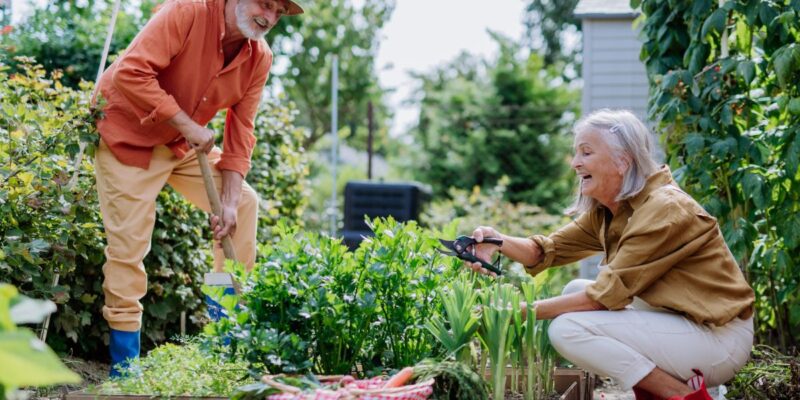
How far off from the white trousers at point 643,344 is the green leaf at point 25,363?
1849mm

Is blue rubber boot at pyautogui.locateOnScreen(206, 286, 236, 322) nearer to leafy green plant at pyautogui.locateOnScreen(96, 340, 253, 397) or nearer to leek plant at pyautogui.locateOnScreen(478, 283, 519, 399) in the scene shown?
leafy green plant at pyautogui.locateOnScreen(96, 340, 253, 397)

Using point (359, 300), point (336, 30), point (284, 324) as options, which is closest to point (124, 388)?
point (284, 324)

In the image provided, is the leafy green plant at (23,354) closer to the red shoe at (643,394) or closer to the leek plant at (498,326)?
the leek plant at (498,326)

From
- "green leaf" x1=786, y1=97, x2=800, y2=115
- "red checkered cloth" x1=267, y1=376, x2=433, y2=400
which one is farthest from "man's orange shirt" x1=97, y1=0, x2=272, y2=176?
"green leaf" x1=786, y1=97, x2=800, y2=115

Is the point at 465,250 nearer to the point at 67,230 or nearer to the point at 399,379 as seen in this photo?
the point at 399,379

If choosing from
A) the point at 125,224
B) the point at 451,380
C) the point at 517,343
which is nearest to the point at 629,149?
the point at 517,343

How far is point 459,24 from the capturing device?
32344 millimetres

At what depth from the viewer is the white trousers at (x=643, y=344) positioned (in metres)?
2.78

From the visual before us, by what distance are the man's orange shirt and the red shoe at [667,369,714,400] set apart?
1.99 m

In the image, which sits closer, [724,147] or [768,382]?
[768,382]

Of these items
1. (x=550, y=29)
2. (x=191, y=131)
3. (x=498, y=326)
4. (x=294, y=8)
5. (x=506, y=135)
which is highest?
(x=550, y=29)

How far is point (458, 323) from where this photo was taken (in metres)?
2.73

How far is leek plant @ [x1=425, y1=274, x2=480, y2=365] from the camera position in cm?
273

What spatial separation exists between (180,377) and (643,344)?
144cm
